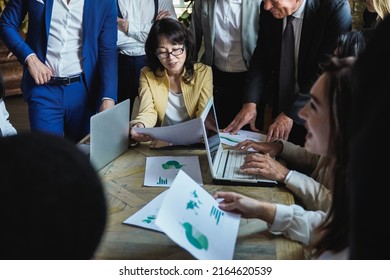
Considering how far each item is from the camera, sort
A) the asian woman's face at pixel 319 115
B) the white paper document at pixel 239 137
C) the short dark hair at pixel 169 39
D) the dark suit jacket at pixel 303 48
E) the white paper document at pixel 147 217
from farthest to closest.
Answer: the short dark hair at pixel 169 39 → the dark suit jacket at pixel 303 48 → the white paper document at pixel 239 137 → the white paper document at pixel 147 217 → the asian woman's face at pixel 319 115

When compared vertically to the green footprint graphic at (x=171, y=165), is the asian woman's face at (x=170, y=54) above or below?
above

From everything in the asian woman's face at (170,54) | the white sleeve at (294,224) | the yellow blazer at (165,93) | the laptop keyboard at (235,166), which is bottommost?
the laptop keyboard at (235,166)

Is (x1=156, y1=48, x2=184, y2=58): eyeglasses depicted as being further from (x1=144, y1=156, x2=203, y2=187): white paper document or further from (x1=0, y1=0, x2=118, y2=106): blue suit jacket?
(x1=144, y1=156, x2=203, y2=187): white paper document

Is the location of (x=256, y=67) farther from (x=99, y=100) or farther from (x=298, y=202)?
(x=298, y=202)

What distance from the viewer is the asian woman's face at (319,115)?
84 centimetres

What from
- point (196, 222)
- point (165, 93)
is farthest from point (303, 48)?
point (196, 222)

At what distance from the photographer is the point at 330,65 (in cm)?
86

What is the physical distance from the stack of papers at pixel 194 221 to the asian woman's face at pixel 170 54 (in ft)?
2.94

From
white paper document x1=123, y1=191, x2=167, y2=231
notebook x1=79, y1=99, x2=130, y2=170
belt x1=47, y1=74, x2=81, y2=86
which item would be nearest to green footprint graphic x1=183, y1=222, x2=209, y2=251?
white paper document x1=123, y1=191, x2=167, y2=231

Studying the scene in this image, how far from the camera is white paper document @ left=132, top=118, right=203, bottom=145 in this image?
1.43m

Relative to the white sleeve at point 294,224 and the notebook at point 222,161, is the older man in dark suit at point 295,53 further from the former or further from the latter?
the white sleeve at point 294,224

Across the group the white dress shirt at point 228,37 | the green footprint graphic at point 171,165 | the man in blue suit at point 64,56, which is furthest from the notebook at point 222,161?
the white dress shirt at point 228,37

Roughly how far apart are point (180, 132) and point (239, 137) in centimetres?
32

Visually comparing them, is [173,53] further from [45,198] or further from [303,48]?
[45,198]
